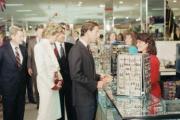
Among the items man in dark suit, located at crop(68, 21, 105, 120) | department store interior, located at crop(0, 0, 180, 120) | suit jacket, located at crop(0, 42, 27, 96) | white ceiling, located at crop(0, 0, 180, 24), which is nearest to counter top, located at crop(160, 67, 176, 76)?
department store interior, located at crop(0, 0, 180, 120)

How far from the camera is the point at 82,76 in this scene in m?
3.43

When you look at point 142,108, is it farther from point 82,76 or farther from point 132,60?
point 82,76

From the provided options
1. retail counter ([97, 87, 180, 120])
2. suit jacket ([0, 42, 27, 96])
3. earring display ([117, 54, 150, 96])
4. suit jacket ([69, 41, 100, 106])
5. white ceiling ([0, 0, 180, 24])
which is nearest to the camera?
retail counter ([97, 87, 180, 120])

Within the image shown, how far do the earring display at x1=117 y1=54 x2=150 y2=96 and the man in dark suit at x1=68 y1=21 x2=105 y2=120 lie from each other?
445 millimetres

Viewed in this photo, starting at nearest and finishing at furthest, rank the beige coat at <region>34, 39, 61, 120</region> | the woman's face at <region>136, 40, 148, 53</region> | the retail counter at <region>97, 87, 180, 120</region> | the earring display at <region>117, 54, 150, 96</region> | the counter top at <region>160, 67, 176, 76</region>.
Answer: the retail counter at <region>97, 87, 180, 120</region>, the earring display at <region>117, 54, 150, 96</region>, the woman's face at <region>136, 40, 148, 53</region>, the beige coat at <region>34, 39, 61, 120</region>, the counter top at <region>160, 67, 176, 76</region>

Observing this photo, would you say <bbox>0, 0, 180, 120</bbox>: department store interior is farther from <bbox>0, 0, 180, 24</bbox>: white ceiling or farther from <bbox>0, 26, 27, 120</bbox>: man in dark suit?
<bbox>0, 26, 27, 120</bbox>: man in dark suit

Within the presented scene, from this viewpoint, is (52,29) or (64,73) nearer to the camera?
(52,29)

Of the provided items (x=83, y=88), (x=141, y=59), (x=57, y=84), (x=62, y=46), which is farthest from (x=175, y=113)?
(x=62, y=46)

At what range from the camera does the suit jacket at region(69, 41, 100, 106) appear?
3.42 m

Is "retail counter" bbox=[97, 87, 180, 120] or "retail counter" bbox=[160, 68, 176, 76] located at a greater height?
"retail counter" bbox=[97, 87, 180, 120]

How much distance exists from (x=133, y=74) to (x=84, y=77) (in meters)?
0.60

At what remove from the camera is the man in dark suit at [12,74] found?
493cm

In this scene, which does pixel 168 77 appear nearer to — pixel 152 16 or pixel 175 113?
pixel 152 16

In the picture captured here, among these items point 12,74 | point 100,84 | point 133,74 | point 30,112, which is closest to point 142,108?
point 133,74
